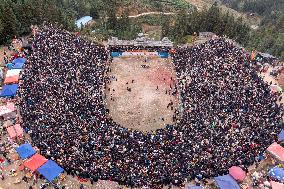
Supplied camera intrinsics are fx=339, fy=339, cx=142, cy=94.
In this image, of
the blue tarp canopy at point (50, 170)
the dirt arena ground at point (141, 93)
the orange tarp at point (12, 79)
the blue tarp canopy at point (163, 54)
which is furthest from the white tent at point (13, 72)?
the blue tarp canopy at point (163, 54)

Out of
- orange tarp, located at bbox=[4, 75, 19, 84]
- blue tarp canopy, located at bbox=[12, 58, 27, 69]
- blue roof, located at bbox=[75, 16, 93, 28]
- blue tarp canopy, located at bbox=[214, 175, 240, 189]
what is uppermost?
blue tarp canopy, located at bbox=[12, 58, 27, 69]

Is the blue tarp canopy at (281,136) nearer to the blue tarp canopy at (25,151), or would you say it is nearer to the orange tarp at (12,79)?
the blue tarp canopy at (25,151)

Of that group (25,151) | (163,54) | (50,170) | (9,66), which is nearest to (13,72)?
(9,66)

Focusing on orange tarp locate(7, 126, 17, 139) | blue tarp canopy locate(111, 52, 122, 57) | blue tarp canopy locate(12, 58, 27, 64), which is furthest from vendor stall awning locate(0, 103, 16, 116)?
blue tarp canopy locate(111, 52, 122, 57)

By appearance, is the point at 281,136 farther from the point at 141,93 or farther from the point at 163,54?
the point at 163,54

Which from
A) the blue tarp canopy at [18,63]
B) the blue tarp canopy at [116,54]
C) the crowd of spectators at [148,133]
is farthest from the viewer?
the blue tarp canopy at [116,54]

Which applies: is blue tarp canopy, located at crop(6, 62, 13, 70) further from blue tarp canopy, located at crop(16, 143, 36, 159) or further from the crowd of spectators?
blue tarp canopy, located at crop(16, 143, 36, 159)
